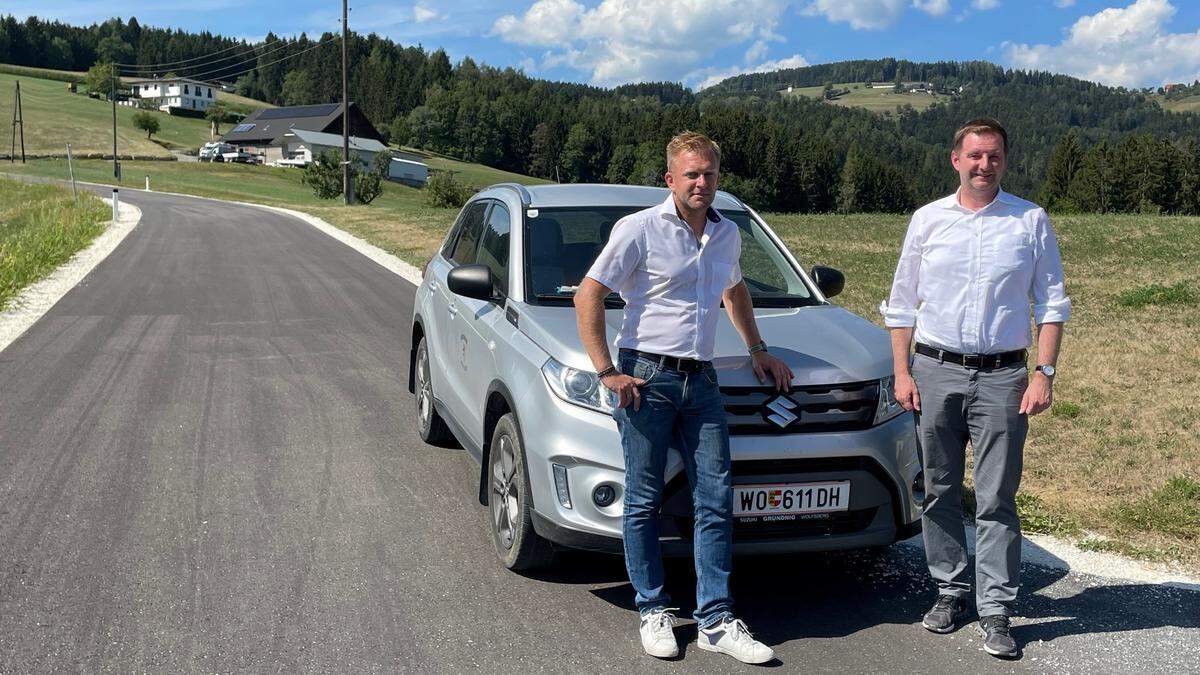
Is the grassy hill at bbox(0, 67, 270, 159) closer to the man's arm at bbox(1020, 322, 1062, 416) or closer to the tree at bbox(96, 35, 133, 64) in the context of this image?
the tree at bbox(96, 35, 133, 64)

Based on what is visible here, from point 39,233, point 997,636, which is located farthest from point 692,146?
point 39,233

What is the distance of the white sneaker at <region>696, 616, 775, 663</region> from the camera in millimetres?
3812

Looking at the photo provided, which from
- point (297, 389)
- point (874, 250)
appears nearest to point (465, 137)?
point (874, 250)

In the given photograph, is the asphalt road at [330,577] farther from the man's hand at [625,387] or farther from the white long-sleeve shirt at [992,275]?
the white long-sleeve shirt at [992,275]

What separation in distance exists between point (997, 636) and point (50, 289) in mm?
14437

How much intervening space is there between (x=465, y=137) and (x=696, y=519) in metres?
141

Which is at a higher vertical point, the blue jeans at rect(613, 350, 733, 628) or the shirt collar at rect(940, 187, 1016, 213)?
the shirt collar at rect(940, 187, 1016, 213)

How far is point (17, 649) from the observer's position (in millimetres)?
3783

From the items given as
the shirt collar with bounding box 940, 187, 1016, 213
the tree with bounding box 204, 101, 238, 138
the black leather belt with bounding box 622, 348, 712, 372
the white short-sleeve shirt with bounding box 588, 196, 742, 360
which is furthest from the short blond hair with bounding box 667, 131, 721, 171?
the tree with bounding box 204, 101, 238, 138

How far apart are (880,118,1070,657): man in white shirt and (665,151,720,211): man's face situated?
35.8 inches

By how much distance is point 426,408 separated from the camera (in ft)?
22.7

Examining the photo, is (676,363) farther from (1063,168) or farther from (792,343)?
(1063,168)

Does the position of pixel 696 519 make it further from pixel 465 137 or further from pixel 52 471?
pixel 465 137

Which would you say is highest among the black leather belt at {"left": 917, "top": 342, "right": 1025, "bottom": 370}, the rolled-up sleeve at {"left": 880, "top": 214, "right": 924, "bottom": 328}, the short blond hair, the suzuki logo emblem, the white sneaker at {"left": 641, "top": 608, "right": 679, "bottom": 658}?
the short blond hair
